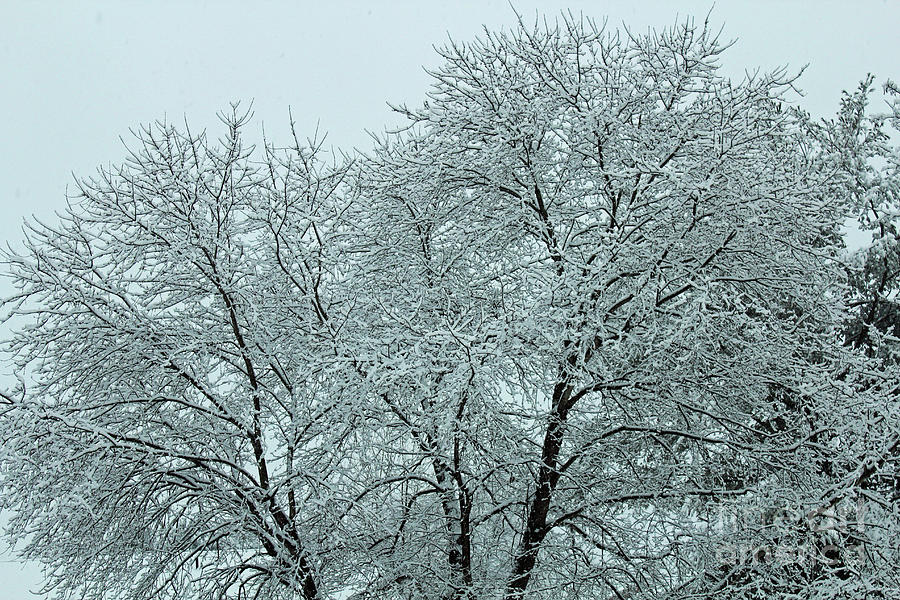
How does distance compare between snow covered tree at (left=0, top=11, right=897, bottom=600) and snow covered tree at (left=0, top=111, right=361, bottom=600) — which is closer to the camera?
snow covered tree at (left=0, top=11, right=897, bottom=600)

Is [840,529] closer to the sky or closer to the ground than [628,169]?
closer to the ground

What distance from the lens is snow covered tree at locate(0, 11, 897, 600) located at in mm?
7480

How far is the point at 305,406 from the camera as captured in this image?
26.0 feet

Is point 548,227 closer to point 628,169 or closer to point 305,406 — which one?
point 628,169

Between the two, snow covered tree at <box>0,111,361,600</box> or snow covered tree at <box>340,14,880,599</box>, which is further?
snow covered tree at <box>0,111,361,600</box>

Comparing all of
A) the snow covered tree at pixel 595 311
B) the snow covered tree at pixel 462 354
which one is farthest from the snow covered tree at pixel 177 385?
the snow covered tree at pixel 595 311

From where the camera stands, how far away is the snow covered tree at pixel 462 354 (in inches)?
295

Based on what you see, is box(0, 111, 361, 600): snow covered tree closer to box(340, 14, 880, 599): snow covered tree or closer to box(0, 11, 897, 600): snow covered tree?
box(0, 11, 897, 600): snow covered tree

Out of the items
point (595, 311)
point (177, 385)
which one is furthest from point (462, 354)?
point (177, 385)

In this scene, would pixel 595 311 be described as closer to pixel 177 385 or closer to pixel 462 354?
pixel 462 354

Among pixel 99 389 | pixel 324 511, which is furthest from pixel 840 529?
pixel 99 389

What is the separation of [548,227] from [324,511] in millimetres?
3375

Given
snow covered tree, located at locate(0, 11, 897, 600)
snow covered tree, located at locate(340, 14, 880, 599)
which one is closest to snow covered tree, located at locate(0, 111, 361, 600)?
snow covered tree, located at locate(0, 11, 897, 600)

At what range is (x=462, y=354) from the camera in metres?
6.74
